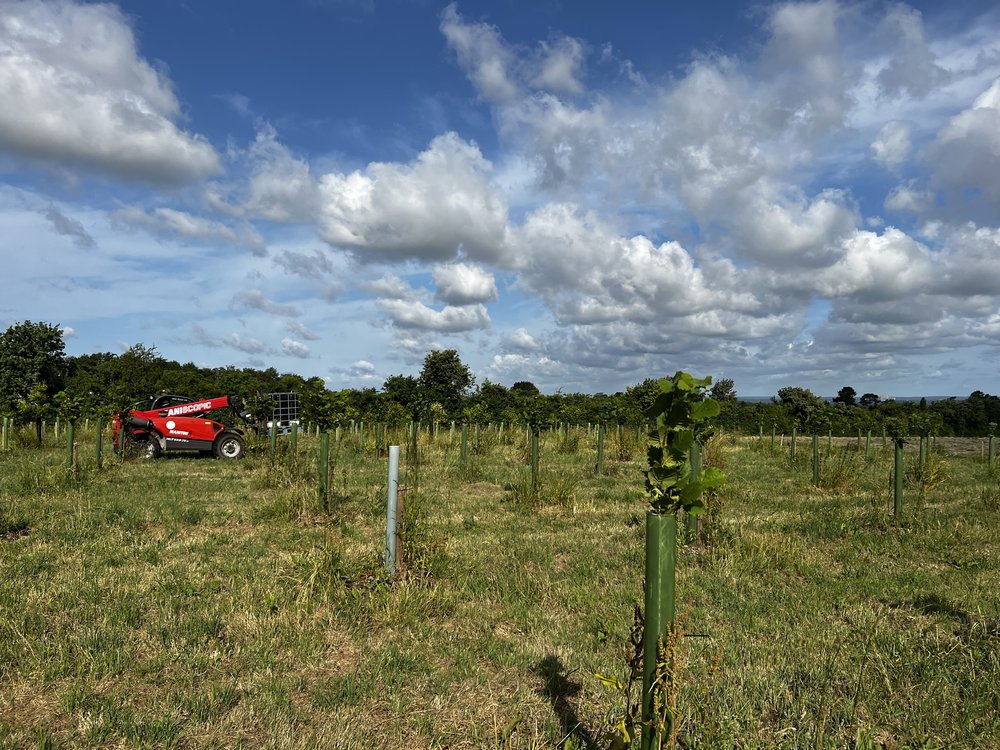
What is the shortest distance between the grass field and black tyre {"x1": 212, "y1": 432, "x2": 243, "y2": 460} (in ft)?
26.1

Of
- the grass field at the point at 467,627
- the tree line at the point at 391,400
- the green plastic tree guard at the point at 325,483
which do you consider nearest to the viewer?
the grass field at the point at 467,627

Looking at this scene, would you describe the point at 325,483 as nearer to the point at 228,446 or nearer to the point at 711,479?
the point at 711,479

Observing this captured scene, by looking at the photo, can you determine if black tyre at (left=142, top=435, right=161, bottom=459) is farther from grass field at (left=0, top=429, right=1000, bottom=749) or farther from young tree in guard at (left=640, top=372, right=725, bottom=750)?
young tree in guard at (left=640, top=372, right=725, bottom=750)

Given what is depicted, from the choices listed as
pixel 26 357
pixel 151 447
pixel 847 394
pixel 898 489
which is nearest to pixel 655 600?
pixel 898 489

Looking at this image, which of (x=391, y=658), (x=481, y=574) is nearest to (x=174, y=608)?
(x=391, y=658)

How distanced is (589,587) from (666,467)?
11.8ft

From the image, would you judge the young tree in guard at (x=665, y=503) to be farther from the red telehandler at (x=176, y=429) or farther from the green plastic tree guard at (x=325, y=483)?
the red telehandler at (x=176, y=429)

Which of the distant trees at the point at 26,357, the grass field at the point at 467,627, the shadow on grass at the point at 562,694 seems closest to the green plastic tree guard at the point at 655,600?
the grass field at the point at 467,627

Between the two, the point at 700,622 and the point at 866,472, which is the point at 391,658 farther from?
the point at 866,472

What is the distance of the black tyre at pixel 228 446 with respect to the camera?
17078mm

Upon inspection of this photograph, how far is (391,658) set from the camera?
4.04 meters

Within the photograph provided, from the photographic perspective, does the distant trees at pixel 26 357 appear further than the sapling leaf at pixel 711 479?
Yes

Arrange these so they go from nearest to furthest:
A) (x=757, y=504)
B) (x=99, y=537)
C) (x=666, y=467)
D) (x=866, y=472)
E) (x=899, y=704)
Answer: (x=666, y=467) → (x=899, y=704) → (x=99, y=537) → (x=757, y=504) → (x=866, y=472)

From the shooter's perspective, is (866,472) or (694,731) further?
(866,472)
